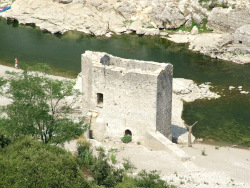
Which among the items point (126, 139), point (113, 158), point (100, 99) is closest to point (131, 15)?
point (100, 99)

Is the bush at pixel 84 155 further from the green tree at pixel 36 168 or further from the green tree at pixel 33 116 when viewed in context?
the green tree at pixel 36 168

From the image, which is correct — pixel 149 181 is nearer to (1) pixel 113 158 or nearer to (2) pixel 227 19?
(1) pixel 113 158

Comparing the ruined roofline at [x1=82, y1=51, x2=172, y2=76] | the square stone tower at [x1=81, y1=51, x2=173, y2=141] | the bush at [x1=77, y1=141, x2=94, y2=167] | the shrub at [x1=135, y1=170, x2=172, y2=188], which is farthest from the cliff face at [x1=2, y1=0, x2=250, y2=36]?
the shrub at [x1=135, y1=170, x2=172, y2=188]

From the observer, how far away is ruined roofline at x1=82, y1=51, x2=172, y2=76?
112 ft

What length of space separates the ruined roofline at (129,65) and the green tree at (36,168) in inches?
373

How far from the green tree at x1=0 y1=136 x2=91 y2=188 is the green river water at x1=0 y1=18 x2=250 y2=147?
1693cm

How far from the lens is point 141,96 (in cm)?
3378

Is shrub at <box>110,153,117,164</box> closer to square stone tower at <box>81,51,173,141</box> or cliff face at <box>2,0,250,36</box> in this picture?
square stone tower at <box>81,51,173,141</box>

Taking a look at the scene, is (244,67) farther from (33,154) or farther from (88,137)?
(33,154)

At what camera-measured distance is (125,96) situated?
34.3 meters

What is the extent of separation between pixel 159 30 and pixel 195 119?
83.5 ft

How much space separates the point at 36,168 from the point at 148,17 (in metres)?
45.8

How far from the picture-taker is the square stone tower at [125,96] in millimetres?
33656

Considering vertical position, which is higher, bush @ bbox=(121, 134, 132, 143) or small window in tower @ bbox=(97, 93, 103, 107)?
small window in tower @ bbox=(97, 93, 103, 107)
